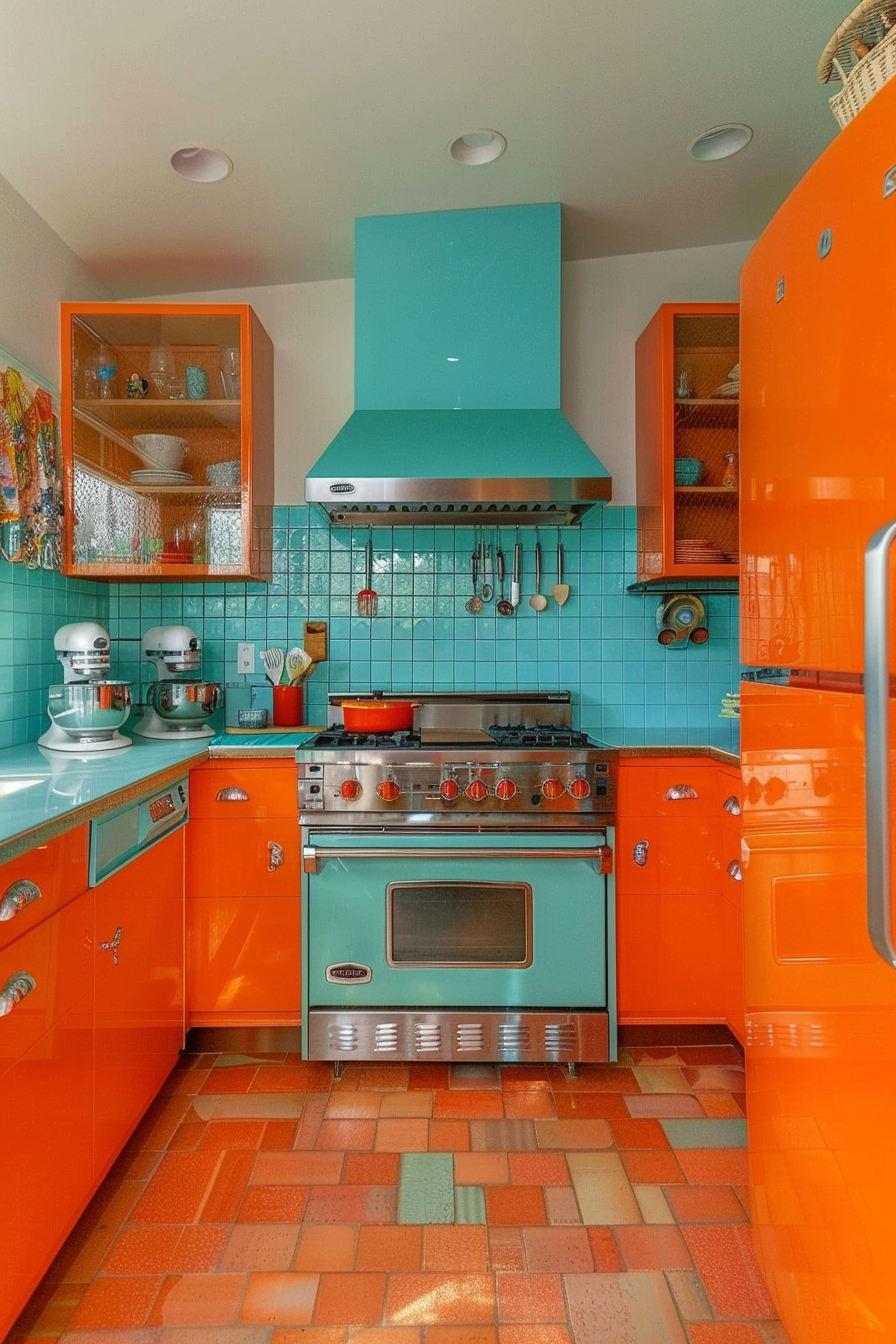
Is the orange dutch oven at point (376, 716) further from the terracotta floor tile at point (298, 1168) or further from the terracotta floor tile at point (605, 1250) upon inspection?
the terracotta floor tile at point (605, 1250)

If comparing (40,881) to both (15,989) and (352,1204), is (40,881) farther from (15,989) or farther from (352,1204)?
(352,1204)

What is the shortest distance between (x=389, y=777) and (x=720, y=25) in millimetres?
1964

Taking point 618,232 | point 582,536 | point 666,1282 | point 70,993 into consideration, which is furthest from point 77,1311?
point 618,232

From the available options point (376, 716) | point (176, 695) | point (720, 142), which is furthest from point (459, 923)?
point (720, 142)

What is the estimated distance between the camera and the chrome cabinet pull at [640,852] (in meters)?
2.28

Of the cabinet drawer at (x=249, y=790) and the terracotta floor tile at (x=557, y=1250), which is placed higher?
the cabinet drawer at (x=249, y=790)

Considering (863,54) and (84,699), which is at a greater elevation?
(863,54)

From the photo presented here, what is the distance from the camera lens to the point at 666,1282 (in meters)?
1.46

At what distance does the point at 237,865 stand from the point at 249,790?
0.72 feet

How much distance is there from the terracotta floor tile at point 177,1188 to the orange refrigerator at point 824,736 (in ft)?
3.77

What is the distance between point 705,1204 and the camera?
1.67 meters

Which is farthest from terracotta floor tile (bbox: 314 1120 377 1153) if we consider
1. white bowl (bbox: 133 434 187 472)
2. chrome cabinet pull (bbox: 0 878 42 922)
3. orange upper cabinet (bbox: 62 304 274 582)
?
white bowl (bbox: 133 434 187 472)

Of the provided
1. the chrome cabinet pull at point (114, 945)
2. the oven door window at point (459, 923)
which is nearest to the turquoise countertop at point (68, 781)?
the chrome cabinet pull at point (114, 945)

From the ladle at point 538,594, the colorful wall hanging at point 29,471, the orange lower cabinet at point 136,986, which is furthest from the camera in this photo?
the ladle at point 538,594
